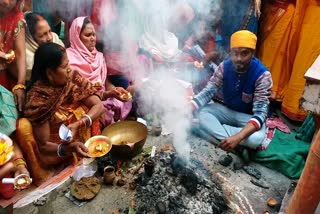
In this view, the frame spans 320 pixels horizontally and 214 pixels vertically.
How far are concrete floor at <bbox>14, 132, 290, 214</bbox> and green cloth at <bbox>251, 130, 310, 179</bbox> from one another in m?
0.09

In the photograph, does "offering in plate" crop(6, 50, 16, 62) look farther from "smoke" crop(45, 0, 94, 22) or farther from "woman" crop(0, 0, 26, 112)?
"smoke" crop(45, 0, 94, 22)

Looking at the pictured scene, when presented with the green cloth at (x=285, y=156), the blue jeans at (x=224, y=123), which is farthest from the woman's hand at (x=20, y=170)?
the green cloth at (x=285, y=156)

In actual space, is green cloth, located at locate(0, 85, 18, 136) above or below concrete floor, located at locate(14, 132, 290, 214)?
above

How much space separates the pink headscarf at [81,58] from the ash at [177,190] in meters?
1.63

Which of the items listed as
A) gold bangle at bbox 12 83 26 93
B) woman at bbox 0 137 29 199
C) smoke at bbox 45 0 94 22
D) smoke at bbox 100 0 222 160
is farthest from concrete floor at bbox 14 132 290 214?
smoke at bbox 45 0 94 22

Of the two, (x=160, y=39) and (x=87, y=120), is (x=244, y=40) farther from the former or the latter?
(x=87, y=120)

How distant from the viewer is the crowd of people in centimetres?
359

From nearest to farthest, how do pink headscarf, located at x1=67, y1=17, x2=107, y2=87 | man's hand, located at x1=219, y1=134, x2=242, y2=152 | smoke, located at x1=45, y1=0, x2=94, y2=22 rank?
man's hand, located at x1=219, y1=134, x2=242, y2=152
pink headscarf, located at x1=67, y1=17, x2=107, y2=87
smoke, located at x1=45, y1=0, x2=94, y2=22

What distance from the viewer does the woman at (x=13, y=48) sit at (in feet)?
12.1

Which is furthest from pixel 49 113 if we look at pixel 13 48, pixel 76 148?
pixel 13 48

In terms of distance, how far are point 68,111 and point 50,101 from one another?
0.34m

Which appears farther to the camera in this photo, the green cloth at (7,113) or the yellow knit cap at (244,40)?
the yellow knit cap at (244,40)

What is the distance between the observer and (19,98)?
3.66 metres

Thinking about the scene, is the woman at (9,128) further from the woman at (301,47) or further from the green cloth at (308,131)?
the woman at (301,47)
